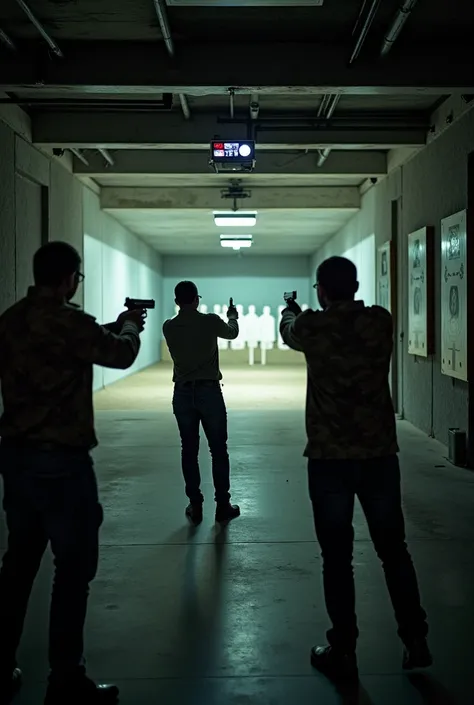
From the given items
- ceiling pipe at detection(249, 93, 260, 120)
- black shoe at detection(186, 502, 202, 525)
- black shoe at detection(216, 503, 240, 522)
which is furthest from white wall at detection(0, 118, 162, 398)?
black shoe at detection(216, 503, 240, 522)

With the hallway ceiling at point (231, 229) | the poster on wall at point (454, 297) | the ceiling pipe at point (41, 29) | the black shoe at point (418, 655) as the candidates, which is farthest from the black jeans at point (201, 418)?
the hallway ceiling at point (231, 229)

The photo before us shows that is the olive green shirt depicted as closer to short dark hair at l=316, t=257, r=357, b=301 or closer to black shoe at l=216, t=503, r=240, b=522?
black shoe at l=216, t=503, r=240, b=522

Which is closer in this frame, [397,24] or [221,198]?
[397,24]

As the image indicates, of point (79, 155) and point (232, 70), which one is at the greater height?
point (79, 155)

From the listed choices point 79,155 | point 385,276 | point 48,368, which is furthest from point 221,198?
point 48,368

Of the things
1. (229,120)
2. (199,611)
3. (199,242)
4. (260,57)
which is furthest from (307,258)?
(199,611)

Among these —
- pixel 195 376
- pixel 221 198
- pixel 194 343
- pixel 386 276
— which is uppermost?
pixel 221 198

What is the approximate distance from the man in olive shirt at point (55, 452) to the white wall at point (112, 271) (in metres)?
9.35

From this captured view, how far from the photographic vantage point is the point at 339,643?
2.72 metres

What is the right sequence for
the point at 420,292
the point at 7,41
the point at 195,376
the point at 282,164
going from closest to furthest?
1. the point at 195,376
2. the point at 7,41
3. the point at 420,292
4. the point at 282,164

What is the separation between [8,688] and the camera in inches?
100

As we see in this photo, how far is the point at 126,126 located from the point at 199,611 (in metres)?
6.38

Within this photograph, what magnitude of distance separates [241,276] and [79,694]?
20.6 metres

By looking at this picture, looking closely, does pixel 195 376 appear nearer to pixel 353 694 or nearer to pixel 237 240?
pixel 353 694
